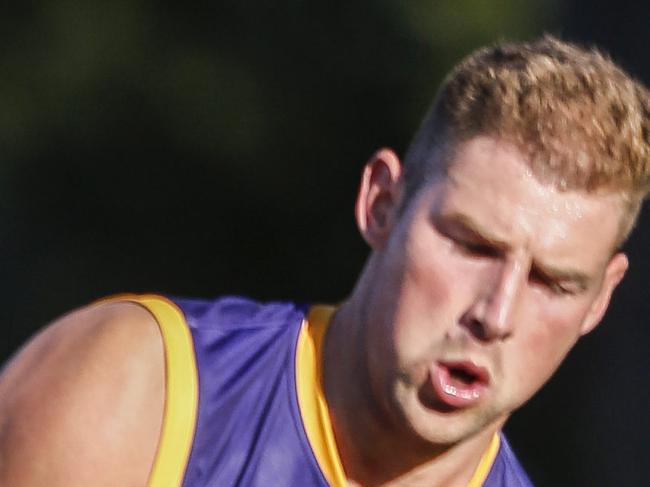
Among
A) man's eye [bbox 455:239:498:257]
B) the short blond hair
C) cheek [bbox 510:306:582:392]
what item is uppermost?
the short blond hair

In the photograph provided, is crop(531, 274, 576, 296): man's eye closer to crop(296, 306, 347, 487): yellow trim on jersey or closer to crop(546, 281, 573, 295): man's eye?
crop(546, 281, 573, 295): man's eye

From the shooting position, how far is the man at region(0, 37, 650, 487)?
128 inches

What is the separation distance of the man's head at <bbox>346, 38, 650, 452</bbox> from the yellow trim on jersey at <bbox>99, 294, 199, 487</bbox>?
0.34m

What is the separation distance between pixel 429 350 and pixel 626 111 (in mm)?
581

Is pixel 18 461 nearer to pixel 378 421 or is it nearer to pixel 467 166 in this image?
pixel 378 421

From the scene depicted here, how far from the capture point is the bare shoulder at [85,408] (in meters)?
3.19

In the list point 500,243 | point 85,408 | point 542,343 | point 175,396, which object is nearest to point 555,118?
point 500,243

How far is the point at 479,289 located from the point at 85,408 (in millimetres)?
714

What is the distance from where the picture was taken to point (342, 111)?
466 inches

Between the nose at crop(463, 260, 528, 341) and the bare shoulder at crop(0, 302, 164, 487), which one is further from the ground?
the nose at crop(463, 260, 528, 341)

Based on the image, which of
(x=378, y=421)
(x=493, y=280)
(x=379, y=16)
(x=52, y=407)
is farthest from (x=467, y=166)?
(x=379, y=16)

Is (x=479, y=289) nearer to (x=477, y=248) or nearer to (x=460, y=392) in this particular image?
(x=477, y=248)

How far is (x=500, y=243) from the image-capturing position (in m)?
3.32

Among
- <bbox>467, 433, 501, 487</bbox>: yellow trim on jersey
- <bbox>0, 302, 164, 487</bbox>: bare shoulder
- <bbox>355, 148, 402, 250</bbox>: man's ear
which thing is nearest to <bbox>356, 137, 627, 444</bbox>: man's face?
<bbox>355, 148, 402, 250</bbox>: man's ear
